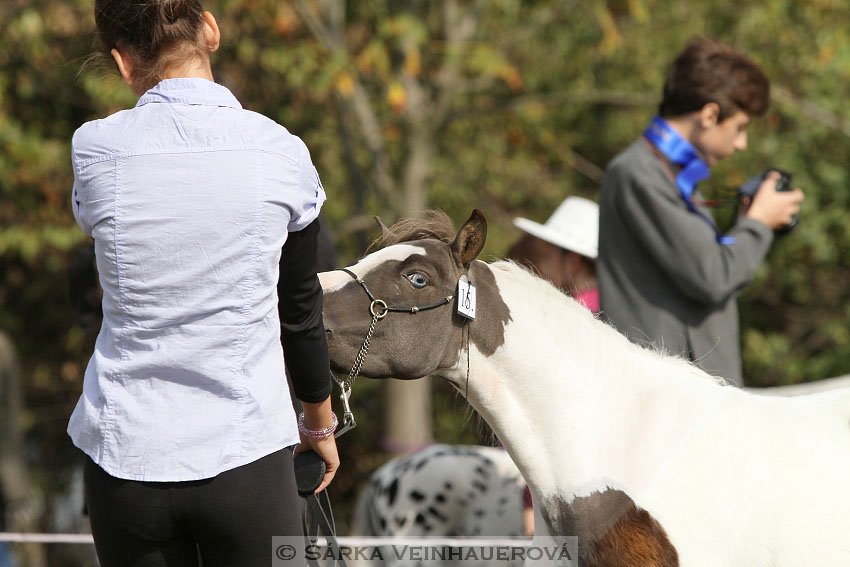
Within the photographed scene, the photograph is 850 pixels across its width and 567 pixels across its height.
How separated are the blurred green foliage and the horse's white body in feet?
12.4

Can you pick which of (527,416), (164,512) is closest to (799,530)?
(527,416)

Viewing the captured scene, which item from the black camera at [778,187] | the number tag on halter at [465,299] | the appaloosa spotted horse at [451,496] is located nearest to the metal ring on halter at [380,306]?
the number tag on halter at [465,299]

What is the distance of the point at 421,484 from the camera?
376 cm

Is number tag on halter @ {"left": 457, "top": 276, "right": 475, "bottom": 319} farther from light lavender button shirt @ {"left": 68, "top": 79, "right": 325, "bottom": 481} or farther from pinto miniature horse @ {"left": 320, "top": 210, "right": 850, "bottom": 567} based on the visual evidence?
light lavender button shirt @ {"left": 68, "top": 79, "right": 325, "bottom": 481}

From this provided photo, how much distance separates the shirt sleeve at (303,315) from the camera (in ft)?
5.47

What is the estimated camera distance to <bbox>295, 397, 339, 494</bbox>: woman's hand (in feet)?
6.03

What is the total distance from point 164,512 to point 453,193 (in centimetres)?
665

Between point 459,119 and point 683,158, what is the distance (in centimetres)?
527

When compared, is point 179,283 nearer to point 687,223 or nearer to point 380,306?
point 380,306

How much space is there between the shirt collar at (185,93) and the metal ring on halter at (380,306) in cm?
63

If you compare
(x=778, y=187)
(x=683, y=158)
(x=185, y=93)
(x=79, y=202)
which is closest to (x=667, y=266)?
(x=683, y=158)

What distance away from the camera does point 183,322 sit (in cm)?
155

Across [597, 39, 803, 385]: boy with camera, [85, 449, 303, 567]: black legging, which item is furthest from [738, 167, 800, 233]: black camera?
[85, 449, 303, 567]: black legging

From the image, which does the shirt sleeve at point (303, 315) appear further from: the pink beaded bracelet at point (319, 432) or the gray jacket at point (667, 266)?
the gray jacket at point (667, 266)
